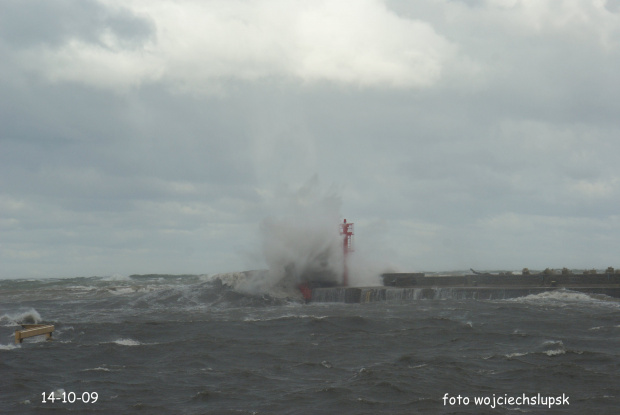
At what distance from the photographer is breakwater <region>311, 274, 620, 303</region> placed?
1081 inches

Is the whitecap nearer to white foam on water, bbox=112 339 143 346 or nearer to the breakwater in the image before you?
white foam on water, bbox=112 339 143 346

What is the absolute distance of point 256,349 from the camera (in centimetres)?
1647

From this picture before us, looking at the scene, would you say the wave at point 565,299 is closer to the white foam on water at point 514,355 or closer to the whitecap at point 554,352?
the whitecap at point 554,352

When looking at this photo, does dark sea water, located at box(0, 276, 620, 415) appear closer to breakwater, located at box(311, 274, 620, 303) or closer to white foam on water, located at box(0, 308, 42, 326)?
white foam on water, located at box(0, 308, 42, 326)

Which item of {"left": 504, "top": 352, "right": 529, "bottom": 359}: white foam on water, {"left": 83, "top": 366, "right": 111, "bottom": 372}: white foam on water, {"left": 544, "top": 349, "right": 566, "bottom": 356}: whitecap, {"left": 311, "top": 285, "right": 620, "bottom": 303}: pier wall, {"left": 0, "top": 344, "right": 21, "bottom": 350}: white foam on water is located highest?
{"left": 311, "top": 285, "right": 620, "bottom": 303}: pier wall

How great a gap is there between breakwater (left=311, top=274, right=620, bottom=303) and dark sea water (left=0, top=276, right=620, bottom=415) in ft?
10.7

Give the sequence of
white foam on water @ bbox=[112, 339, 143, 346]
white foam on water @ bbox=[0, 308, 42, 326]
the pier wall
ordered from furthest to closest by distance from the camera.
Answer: the pier wall → white foam on water @ bbox=[0, 308, 42, 326] → white foam on water @ bbox=[112, 339, 143, 346]

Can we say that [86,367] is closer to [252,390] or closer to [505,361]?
[252,390]

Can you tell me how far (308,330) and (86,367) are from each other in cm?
718

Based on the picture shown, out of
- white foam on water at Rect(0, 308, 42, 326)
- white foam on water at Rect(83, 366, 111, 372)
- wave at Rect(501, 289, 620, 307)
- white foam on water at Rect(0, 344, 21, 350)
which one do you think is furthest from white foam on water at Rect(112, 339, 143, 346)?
wave at Rect(501, 289, 620, 307)

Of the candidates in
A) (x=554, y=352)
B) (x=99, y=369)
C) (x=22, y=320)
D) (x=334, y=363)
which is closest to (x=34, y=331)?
(x=99, y=369)

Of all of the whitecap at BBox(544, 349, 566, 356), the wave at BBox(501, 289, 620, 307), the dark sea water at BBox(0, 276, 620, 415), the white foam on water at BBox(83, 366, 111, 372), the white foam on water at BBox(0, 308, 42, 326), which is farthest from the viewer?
the wave at BBox(501, 289, 620, 307)

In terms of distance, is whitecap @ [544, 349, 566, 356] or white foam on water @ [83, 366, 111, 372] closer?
whitecap @ [544, 349, 566, 356]

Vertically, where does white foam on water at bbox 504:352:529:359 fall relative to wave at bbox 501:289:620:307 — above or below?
below
